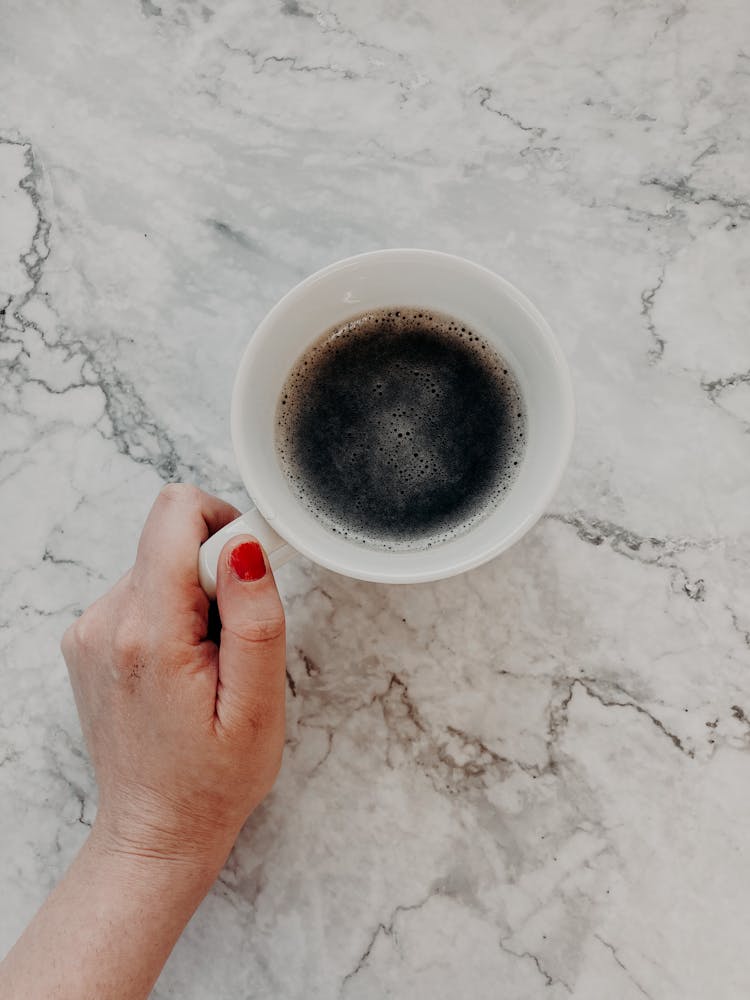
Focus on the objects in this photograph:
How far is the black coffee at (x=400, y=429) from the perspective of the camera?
0.73 meters

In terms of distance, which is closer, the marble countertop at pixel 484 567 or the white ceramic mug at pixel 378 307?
the white ceramic mug at pixel 378 307

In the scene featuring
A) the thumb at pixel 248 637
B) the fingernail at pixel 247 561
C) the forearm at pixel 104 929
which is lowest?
the forearm at pixel 104 929

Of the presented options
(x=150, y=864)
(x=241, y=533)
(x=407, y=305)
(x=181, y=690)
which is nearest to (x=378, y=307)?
(x=407, y=305)

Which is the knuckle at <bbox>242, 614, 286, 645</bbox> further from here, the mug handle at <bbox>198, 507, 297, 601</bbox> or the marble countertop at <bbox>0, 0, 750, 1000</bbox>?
the marble countertop at <bbox>0, 0, 750, 1000</bbox>

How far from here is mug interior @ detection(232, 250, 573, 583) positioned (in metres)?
0.64

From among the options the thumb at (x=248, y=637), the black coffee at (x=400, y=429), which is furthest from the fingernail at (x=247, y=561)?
the black coffee at (x=400, y=429)

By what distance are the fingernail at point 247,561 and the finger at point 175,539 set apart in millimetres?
48

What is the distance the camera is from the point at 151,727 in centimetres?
69

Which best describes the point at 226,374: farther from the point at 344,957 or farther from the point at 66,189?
the point at 344,957

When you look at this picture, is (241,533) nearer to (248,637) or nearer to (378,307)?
(248,637)

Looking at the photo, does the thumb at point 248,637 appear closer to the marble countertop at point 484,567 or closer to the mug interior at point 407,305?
the mug interior at point 407,305

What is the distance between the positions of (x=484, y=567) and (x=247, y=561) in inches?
10.8

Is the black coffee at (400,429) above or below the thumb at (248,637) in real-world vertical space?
above

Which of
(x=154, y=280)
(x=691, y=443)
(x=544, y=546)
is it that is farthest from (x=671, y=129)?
(x=154, y=280)
